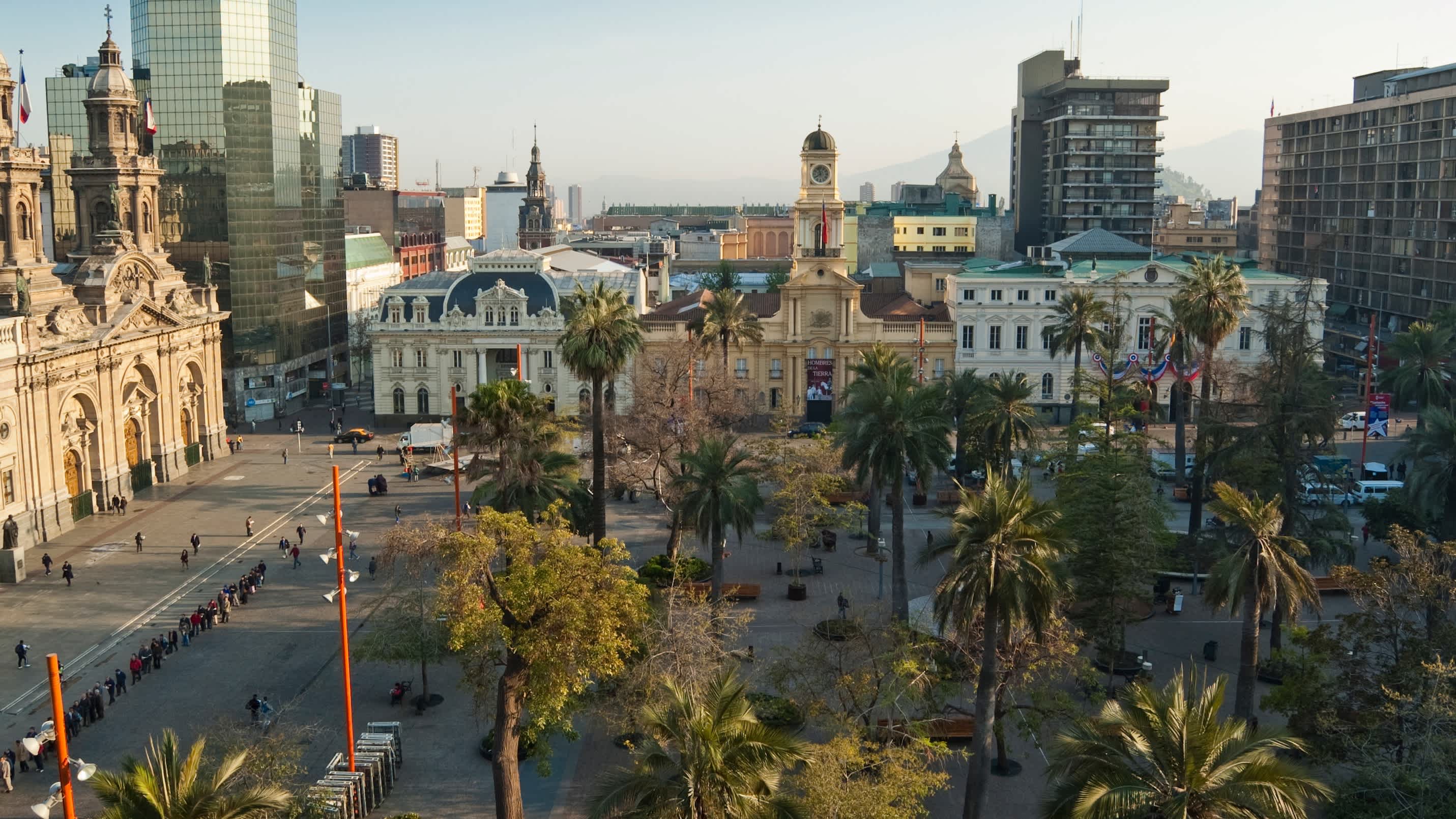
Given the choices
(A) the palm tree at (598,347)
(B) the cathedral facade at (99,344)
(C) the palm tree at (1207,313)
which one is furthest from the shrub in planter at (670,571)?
(B) the cathedral facade at (99,344)

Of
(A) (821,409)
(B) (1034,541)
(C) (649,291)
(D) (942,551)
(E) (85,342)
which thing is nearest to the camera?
(B) (1034,541)

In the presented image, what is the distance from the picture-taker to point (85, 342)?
6644 cm

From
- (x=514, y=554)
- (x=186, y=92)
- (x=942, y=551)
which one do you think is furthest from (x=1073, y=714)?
(x=186, y=92)

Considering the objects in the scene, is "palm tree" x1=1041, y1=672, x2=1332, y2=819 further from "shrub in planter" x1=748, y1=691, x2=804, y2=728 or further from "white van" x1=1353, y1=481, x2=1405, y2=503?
"white van" x1=1353, y1=481, x2=1405, y2=503

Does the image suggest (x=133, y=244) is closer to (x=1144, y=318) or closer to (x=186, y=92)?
(x=186, y=92)

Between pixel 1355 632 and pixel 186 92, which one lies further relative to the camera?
pixel 186 92

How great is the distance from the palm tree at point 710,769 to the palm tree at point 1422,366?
64.5 meters

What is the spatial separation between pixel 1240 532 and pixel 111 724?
4026 centimetres

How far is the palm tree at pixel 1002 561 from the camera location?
27938 mm

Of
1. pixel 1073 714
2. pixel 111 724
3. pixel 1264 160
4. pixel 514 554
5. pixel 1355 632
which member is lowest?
pixel 111 724

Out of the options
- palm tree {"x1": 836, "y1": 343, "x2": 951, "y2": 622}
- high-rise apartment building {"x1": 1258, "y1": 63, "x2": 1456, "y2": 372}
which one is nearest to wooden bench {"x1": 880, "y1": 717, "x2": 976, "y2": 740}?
palm tree {"x1": 836, "y1": 343, "x2": 951, "y2": 622}

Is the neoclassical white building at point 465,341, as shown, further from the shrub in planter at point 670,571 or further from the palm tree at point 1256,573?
the palm tree at point 1256,573

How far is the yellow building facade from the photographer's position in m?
87.4

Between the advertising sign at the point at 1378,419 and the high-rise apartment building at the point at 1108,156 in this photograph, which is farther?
the high-rise apartment building at the point at 1108,156
